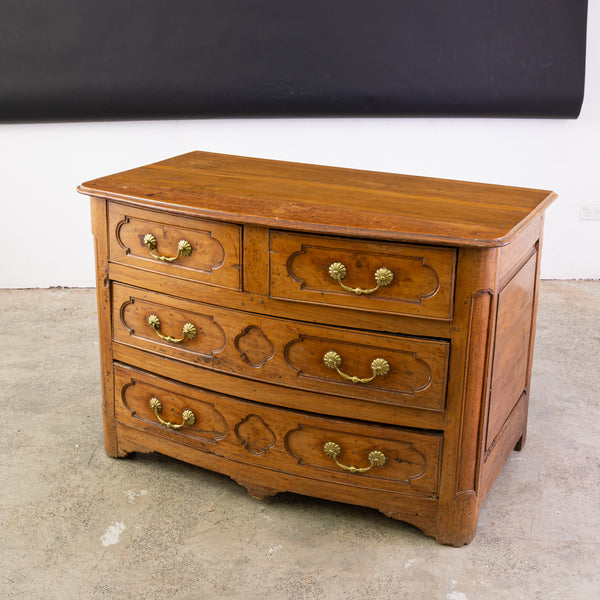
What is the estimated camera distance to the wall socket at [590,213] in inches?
171

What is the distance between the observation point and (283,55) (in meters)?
3.96

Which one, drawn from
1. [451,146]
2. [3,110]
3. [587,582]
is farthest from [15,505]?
[451,146]

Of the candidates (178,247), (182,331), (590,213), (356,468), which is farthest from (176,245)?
(590,213)

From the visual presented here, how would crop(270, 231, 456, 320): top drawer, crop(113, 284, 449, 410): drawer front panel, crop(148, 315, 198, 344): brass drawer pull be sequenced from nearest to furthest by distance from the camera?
crop(270, 231, 456, 320): top drawer → crop(113, 284, 449, 410): drawer front panel → crop(148, 315, 198, 344): brass drawer pull

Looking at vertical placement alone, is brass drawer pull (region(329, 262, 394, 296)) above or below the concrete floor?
above

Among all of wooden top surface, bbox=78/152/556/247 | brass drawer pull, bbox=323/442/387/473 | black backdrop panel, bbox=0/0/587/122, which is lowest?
brass drawer pull, bbox=323/442/387/473

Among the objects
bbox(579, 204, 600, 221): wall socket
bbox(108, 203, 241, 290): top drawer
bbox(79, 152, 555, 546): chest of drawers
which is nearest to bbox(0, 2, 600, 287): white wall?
bbox(579, 204, 600, 221): wall socket

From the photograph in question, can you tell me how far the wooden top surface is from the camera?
6.89 ft

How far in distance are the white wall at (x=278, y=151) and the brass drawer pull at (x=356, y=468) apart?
2.18 metres

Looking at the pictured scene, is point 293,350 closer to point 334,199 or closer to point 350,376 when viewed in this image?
point 350,376

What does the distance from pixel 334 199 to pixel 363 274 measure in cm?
31

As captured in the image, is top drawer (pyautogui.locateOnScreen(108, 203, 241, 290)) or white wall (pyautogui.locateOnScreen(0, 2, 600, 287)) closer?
top drawer (pyautogui.locateOnScreen(108, 203, 241, 290))

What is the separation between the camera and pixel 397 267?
6.90 ft

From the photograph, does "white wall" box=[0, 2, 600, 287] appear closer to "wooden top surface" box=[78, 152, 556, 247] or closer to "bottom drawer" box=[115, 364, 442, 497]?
"wooden top surface" box=[78, 152, 556, 247]
